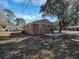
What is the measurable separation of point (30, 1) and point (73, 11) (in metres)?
18.5

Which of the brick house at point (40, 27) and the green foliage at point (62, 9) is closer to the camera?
the green foliage at point (62, 9)

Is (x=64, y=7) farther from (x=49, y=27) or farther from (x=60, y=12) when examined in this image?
(x=49, y=27)

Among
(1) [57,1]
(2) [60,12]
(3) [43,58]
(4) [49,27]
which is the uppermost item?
(1) [57,1]

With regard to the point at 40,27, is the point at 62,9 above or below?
above

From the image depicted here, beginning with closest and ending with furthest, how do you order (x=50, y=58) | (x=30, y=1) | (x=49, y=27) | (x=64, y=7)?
(x=30, y=1) < (x=50, y=58) < (x=64, y=7) < (x=49, y=27)

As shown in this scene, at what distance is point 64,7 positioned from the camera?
2150cm

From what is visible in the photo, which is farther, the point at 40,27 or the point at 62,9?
the point at 40,27

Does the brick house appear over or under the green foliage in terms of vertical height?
under

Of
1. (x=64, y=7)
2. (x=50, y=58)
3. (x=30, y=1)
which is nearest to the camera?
(x=30, y=1)

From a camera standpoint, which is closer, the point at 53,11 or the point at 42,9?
the point at 53,11

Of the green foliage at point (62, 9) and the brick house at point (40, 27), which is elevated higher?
the green foliage at point (62, 9)

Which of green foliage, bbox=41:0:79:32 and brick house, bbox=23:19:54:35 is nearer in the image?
green foliage, bbox=41:0:79:32

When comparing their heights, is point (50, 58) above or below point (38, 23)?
below

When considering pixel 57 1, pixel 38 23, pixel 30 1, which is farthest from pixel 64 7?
pixel 30 1
